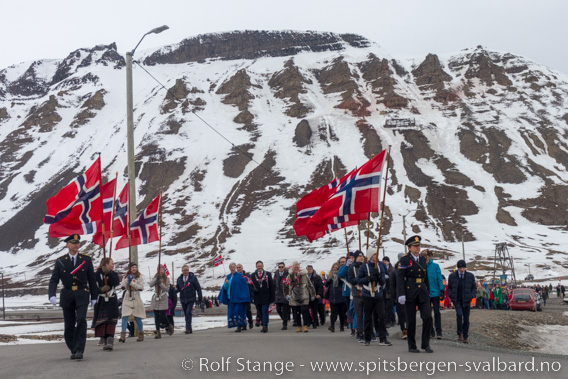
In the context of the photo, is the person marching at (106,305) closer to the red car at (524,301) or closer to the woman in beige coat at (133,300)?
the woman in beige coat at (133,300)

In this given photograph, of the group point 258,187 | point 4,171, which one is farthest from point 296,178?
point 4,171

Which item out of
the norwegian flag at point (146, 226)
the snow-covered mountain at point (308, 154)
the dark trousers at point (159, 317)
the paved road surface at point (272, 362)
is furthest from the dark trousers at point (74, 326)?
the snow-covered mountain at point (308, 154)

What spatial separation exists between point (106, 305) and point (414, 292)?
6487mm

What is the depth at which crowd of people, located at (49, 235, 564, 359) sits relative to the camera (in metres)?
10.2

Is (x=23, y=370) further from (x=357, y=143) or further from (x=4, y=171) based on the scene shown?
(x=4, y=171)

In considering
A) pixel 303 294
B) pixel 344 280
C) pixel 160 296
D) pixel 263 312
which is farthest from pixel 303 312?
pixel 160 296

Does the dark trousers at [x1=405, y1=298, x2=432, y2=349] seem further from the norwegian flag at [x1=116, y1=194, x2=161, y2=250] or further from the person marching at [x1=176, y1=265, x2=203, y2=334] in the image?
the norwegian flag at [x1=116, y1=194, x2=161, y2=250]

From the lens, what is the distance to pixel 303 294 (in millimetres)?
16453

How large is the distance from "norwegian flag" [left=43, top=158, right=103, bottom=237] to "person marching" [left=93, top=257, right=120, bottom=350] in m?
2.23

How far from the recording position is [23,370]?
8.51m

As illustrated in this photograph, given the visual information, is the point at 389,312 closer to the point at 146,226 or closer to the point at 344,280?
the point at 344,280

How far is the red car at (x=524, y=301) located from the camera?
3325 centimetres

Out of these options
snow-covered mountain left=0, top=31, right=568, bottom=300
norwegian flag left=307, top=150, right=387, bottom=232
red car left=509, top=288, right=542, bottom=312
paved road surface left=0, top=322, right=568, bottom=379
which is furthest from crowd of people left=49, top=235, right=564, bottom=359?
snow-covered mountain left=0, top=31, right=568, bottom=300

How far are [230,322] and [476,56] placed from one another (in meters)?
184
